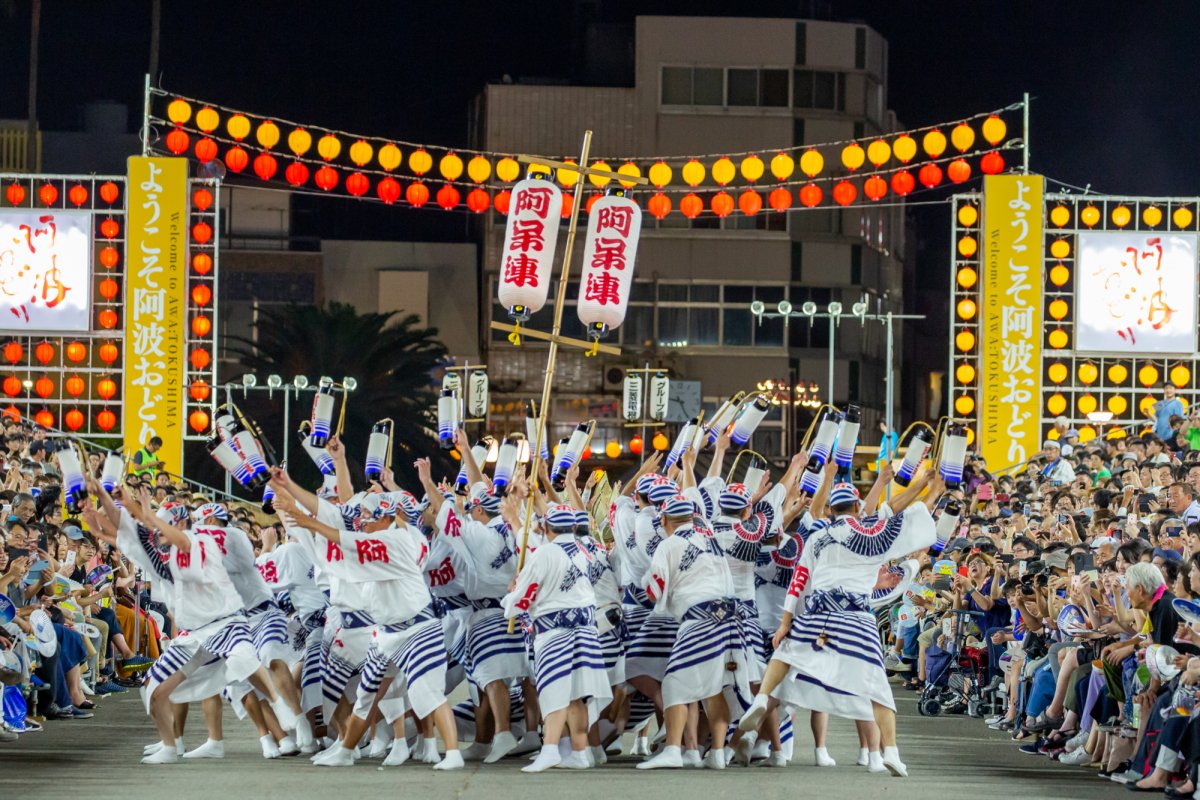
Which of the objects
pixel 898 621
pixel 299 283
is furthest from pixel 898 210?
pixel 898 621

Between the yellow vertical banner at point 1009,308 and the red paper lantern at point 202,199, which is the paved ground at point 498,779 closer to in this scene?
the yellow vertical banner at point 1009,308

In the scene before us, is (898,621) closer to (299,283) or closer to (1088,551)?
(1088,551)

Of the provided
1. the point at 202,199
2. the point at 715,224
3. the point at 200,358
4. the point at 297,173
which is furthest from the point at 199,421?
the point at 715,224

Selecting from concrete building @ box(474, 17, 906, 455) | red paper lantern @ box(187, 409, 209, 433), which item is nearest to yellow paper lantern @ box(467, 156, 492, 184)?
red paper lantern @ box(187, 409, 209, 433)

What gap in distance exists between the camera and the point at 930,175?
28.6m

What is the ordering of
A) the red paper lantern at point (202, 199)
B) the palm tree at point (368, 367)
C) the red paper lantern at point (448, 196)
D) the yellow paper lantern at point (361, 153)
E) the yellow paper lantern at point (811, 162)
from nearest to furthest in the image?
1. the yellow paper lantern at point (361, 153)
2. the yellow paper lantern at point (811, 162)
3. the red paper lantern at point (448, 196)
4. the red paper lantern at point (202, 199)
5. the palm tree at point (368, 367)

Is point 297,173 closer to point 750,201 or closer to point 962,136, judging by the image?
point 750,201

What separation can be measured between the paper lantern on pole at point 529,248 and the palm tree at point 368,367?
25.8 m

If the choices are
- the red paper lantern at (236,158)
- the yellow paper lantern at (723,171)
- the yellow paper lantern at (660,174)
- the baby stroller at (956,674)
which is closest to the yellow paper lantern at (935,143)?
the yellow paper lantern at (723,171)

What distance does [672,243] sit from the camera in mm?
51000

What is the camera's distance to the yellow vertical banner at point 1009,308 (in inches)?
1084

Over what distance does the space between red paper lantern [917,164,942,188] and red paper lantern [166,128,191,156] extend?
35.7 feet

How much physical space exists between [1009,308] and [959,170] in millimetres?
Answer: 2199

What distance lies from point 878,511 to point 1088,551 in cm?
249
